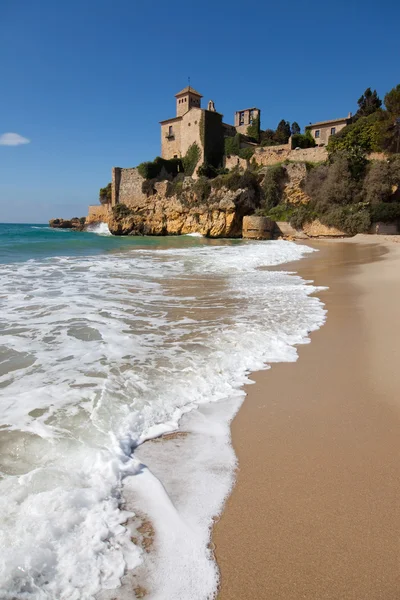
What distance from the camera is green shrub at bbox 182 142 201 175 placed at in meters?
40.8

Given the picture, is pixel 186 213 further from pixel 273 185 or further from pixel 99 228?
pixel 99 228

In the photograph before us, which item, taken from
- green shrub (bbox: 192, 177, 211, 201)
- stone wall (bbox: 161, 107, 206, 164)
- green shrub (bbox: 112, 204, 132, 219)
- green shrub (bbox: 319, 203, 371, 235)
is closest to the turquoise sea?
green shrub (bbox: 192, 177, 211, 201)

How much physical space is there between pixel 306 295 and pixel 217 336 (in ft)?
10.3

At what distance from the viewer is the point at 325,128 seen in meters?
43.8

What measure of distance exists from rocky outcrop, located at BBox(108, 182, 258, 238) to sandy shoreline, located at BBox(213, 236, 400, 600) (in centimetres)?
3058

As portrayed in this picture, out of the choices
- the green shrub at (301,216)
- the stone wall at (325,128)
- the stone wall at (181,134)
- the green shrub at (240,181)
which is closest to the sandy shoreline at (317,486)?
the green shrub at (301,216)

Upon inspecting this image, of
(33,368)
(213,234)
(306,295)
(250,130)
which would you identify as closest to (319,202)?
(213,234)

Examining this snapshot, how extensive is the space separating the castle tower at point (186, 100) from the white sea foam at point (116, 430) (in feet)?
161

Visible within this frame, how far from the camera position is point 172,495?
5.95 feet

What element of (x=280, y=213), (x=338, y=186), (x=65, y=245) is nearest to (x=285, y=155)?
(x=280, y=213)

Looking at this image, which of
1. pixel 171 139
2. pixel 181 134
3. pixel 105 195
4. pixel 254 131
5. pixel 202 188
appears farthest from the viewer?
pixel 105 195

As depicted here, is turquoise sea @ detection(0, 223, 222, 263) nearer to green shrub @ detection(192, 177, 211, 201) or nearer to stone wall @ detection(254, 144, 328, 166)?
green shrub @ detection(192, 177, 211, 201)

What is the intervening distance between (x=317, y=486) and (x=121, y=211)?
4297 centimetres

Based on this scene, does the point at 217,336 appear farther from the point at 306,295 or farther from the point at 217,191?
the point at 217,191
